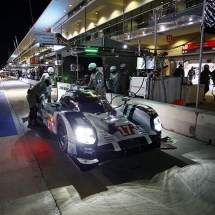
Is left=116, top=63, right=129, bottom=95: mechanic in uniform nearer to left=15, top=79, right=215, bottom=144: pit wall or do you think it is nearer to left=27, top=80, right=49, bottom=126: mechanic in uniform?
left=15, top=79, right=215, bottom=144: pit wall

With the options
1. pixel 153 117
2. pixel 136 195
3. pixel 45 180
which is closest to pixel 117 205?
pixel 136 195

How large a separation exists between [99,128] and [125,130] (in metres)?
0.50

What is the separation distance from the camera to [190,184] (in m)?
3.06

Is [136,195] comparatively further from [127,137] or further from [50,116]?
[50,116]

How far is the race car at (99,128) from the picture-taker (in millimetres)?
3303

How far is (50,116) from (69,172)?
186 centimetres

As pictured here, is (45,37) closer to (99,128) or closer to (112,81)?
(112,81)

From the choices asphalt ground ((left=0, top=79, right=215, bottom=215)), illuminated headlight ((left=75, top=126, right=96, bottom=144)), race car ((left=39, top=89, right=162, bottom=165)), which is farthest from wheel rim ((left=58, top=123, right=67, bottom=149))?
illuminated headlight ((left=75, top=126, right=96, bottom=144))

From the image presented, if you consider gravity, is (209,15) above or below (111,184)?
above

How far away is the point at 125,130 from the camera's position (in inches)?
150

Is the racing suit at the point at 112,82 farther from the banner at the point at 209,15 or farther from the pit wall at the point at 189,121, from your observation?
the banner at the point at 209,15

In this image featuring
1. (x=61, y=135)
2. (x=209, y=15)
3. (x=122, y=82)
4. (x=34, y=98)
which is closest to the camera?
(x=61, y=135)

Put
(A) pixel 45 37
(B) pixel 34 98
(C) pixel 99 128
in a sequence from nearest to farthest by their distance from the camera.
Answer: (C) pixel 99 128, (B) pixel 34 98, (A) pixel 45 37

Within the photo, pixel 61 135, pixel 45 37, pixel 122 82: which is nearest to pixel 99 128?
pixel 61 135
